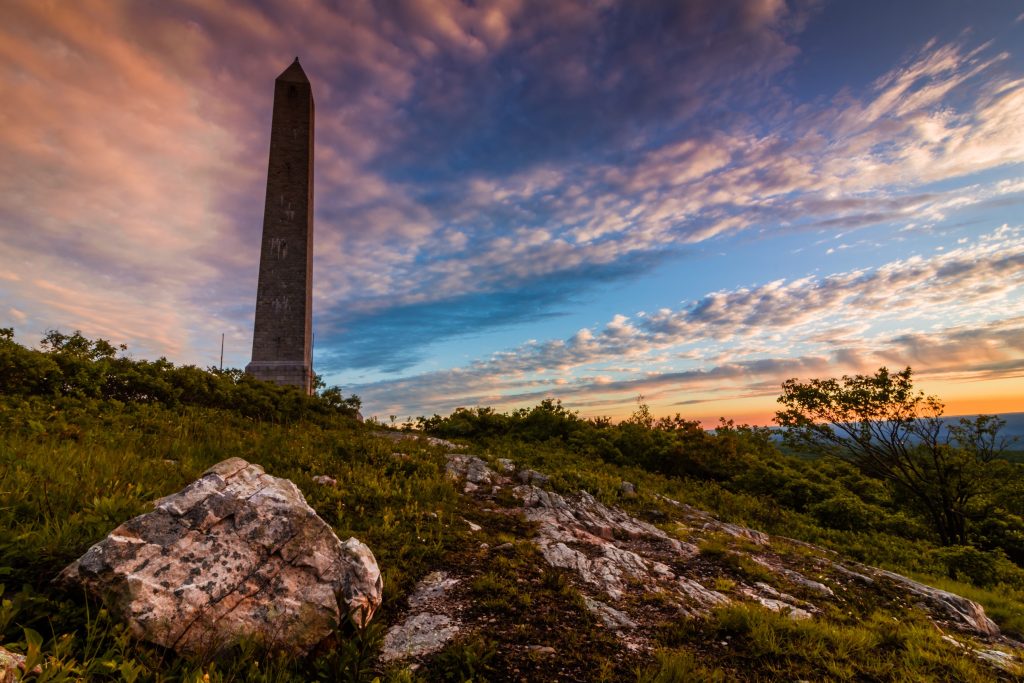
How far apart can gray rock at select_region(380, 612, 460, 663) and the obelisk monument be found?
2260cm

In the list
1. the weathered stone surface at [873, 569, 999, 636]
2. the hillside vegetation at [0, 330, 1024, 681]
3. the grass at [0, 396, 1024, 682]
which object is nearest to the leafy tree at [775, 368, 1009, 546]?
the hillside vegetation at [0, 330, 1024, 681]

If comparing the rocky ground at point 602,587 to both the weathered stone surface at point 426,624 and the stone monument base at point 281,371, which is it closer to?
the weathered stone surface at point 426,624

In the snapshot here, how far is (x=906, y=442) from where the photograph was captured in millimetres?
15789

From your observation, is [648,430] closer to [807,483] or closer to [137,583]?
[807,483]

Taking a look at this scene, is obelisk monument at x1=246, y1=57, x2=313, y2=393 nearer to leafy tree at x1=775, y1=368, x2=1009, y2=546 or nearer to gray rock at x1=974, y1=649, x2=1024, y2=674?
leafy tree at x1=775, y1=368, x2=1009, y2=546

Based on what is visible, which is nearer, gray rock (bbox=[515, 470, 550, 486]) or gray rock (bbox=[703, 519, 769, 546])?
gray rock (bbox=[703, 519, 769, 546])

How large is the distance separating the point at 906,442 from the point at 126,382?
23302mm

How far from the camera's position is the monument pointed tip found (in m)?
26.9

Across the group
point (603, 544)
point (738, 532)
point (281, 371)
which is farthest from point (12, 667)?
point (281, 371)

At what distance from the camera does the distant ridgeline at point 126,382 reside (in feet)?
36.6

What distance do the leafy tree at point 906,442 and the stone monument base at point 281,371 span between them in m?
22.1

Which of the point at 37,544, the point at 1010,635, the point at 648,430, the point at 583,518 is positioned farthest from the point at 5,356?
the point at 1010,635

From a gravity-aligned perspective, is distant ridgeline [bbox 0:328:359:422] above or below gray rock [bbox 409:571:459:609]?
above

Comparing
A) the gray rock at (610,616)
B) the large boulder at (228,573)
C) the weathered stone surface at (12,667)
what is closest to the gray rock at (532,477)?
the gray rock at (610,616)
